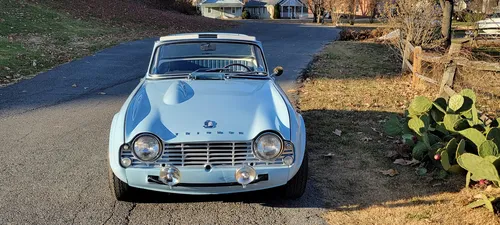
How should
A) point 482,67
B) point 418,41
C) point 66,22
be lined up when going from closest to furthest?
point 482,67 < point 418,41 < point 66,22

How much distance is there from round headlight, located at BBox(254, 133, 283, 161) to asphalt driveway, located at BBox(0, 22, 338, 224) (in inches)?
22.0

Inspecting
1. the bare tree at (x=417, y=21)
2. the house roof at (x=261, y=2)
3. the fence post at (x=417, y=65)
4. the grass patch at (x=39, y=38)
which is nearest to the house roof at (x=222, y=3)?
the house roof at (x=261, y=2)

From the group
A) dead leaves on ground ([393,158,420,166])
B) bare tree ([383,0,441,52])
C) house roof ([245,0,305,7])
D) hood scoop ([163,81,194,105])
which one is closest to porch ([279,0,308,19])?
house roof ([245,0,305,7])

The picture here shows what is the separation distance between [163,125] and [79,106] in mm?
4645

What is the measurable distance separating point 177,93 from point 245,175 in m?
1.21

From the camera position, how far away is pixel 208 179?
11.6 feet

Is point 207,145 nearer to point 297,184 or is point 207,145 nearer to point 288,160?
point 288,160

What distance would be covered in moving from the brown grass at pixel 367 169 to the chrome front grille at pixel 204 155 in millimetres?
908

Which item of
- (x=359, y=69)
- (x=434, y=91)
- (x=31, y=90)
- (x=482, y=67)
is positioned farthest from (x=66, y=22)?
(x=482, y=67)

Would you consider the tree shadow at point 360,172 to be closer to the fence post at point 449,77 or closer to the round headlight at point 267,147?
the round headlight at point 267,147

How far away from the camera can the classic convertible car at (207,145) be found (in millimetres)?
3539

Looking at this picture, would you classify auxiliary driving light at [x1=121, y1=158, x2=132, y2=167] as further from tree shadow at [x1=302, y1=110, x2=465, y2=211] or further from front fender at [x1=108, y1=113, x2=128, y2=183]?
tree shadow at [x1=302, y1=110, x2=465, y2=211]

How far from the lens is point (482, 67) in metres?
6.43

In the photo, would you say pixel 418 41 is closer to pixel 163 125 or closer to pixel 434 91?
pixel 434 91
